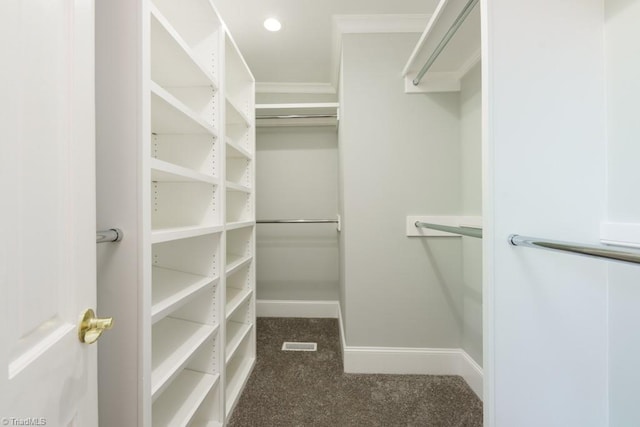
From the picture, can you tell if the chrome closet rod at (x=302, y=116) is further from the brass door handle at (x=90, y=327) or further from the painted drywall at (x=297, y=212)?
the brass door handle at (x=90, y=327)

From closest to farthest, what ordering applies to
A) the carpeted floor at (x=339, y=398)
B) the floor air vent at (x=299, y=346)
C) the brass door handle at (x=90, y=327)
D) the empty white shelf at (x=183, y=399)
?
the brass door handle at (x=90, y=327) → the empty white shelf at (x=183, y=399) → the carpeted floor at (x=339, y=398) → the floor air vent at (x=299, y=346)

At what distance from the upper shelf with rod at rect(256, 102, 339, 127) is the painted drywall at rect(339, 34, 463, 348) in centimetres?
60

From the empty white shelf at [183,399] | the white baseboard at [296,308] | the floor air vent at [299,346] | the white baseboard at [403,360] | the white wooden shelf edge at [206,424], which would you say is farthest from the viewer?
the white baseboard at [296,308]

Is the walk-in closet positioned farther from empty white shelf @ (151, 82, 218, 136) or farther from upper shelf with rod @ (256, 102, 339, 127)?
upper shelf with rod @ (256, 102, 339, 127)

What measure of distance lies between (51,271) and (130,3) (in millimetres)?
765

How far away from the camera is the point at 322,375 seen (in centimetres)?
168

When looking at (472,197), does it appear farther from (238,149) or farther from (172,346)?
(172,346)

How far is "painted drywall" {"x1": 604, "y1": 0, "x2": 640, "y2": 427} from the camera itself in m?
0.71

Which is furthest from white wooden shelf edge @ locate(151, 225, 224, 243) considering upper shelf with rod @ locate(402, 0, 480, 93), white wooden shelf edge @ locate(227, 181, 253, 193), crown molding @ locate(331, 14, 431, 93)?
crown molding @ locate(331, 14, 431, 93)

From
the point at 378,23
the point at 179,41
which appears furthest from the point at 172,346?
the point at 378,23

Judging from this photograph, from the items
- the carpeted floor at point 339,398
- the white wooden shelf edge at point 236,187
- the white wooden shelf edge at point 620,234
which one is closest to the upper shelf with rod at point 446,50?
the white wooden shelf edge at point 620,234

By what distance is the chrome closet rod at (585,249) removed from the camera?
51 centimetres

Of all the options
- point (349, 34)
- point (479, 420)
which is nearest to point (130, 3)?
point (349, 34)

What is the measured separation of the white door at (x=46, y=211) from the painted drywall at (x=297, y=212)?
2.13m
